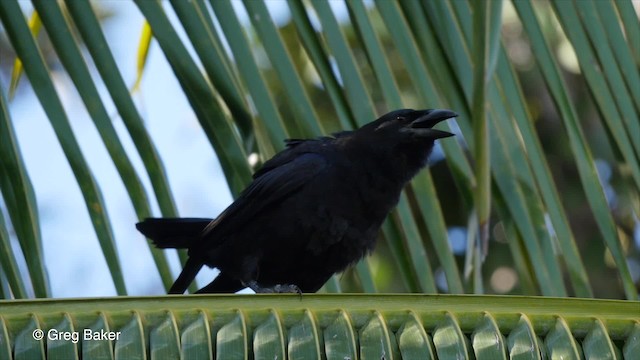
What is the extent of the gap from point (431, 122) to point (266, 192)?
2.22ft

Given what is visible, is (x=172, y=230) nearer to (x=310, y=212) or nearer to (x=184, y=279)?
(x=184, y=279)

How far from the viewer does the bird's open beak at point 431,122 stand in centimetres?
361

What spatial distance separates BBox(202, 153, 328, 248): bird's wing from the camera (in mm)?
4066

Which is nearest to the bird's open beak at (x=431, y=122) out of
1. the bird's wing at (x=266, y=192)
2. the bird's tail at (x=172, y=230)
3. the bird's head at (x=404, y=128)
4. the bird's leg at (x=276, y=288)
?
the bird's head at (x=404, y=128)

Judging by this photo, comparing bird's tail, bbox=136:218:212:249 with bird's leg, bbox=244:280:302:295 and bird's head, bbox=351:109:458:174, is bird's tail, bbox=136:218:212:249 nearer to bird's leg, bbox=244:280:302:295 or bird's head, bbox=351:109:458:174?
bird's leg, bbox=244:280:302:295

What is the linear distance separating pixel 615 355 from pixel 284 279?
2.02 m

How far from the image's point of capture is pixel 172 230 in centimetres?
362

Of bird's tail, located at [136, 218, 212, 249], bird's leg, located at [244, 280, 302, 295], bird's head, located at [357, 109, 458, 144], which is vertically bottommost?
bird's leg, located at [244, 280, 302, 295]

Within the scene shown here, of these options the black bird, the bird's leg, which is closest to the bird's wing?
the black bird

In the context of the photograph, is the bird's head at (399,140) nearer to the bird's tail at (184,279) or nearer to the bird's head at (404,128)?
the bird's head at (404,128)

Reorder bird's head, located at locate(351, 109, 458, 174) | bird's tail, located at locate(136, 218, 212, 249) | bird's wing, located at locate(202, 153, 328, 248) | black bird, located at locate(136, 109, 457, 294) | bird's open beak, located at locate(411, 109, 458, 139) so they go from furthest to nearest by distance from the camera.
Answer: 1. bird's head, located at locate(351, 109, 458, 174)
2. bird's wing, located at locate(202, 153, 328, 248)
3. black bird, located at locate(136, 109, 457, 294)
4. bird's open beak, located at locate(411, 109, 458, 139)
5. bird's tail, located at locate(136, 218, 212, 249)

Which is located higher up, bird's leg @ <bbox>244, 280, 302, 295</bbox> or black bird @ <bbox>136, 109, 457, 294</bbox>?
black bird @ <bbox>136, 109, 457, 294</bbox>

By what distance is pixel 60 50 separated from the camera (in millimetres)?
2859

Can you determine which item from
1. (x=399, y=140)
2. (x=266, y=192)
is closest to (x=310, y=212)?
(x=266, y=192)
